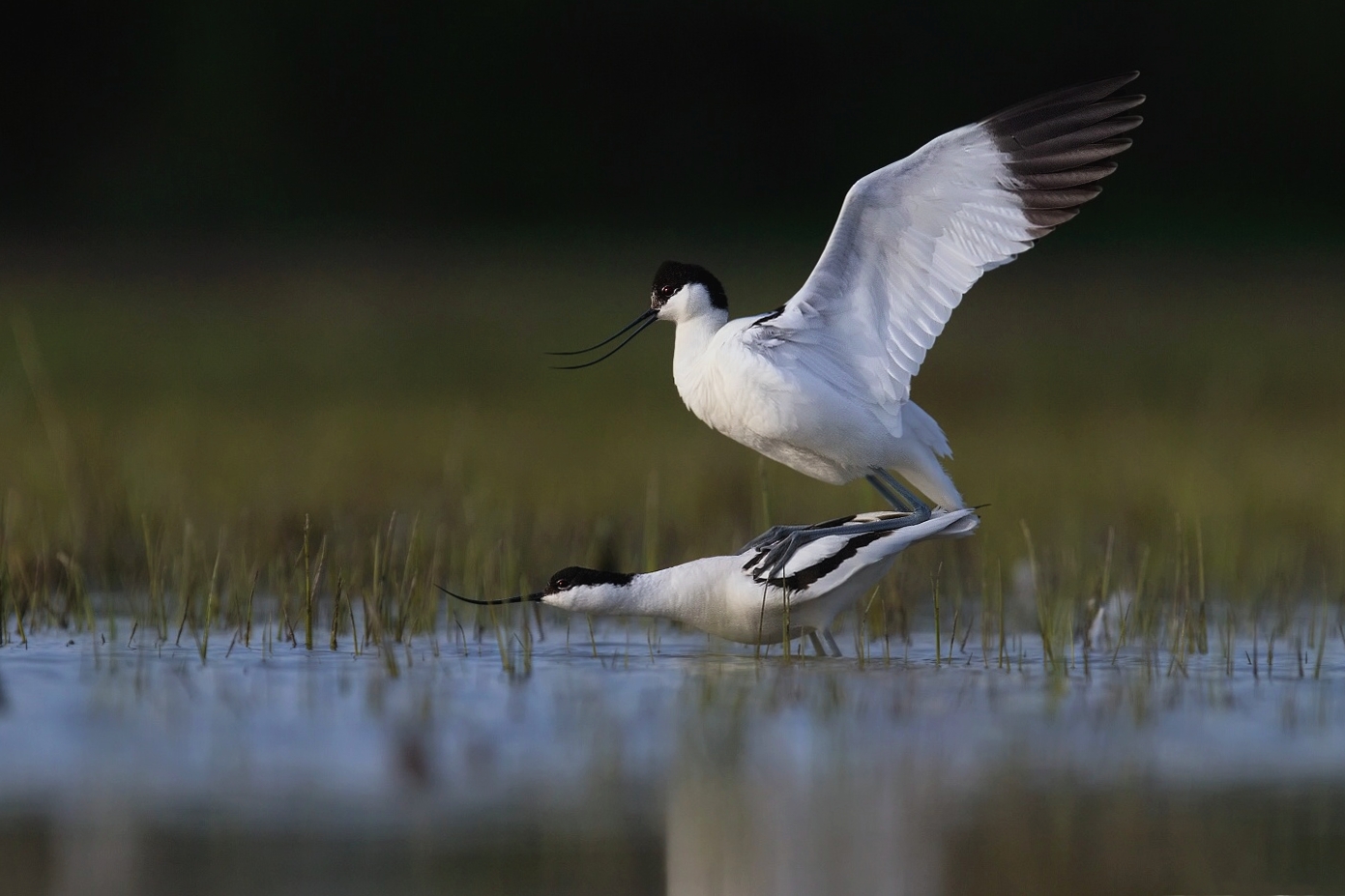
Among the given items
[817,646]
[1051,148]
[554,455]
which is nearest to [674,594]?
[817,646]

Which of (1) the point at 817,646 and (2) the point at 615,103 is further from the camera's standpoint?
(2) the point at 615,103

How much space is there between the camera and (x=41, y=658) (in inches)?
217

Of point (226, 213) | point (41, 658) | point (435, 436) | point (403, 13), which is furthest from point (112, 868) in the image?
point (403, 13)

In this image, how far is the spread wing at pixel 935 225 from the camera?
19.7 feet

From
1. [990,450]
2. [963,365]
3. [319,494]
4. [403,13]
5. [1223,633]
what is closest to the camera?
[1223,633]

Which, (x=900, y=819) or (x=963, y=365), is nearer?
(x=900, y=819)

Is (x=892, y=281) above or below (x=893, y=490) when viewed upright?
above

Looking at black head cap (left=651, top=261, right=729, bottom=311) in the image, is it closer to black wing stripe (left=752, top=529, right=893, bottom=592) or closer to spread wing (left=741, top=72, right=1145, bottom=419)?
spread wing (left=741, top=72, right=1145, bottom=419)

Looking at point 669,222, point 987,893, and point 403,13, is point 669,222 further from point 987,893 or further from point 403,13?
point 987,893

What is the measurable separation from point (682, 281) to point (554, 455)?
3.90m

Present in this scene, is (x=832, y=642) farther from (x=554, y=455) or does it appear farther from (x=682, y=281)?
(x=554, y=455)

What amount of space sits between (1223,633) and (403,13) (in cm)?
2318

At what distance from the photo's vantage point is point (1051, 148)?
6078 millimetres

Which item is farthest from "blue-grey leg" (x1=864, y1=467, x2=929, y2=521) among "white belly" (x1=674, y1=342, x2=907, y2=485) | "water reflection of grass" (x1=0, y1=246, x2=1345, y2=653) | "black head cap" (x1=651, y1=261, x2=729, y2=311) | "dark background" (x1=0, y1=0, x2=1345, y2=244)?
"dark background" (x1=0, y1=0, x2=1345, y2=244)
